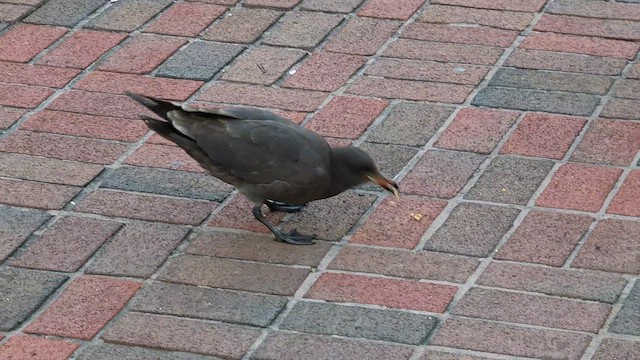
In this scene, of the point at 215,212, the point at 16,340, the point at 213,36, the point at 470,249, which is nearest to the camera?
the point at 16,340

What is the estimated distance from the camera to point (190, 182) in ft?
17.4

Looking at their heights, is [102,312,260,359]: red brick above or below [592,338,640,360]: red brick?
above

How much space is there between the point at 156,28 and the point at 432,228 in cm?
232

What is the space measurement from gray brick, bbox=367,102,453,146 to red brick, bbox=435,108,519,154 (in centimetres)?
7

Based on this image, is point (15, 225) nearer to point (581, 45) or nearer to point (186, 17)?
point (186, 17)

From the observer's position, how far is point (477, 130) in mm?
5629

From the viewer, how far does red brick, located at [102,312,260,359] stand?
4.25 m

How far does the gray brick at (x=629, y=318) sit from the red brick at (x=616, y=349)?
0.21 feet

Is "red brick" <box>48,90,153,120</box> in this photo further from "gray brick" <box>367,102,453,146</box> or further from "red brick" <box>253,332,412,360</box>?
"red brick" <box>253,332,412,360</box>

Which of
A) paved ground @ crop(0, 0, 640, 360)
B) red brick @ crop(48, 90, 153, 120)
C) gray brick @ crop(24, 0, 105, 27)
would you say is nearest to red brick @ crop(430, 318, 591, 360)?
paved ground @ crop(0, 0, 640, 360)

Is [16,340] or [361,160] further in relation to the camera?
[361,160]

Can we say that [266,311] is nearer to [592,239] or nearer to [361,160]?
[361,160]

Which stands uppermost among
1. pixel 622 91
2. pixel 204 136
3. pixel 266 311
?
pixel 204 136

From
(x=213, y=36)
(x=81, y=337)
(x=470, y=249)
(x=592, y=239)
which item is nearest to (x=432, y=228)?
(x=470, y=249)
